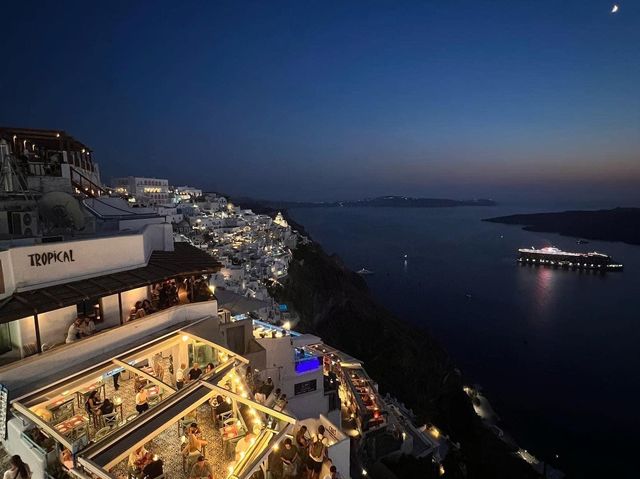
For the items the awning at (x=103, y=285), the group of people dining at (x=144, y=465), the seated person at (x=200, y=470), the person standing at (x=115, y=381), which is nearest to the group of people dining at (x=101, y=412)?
the group of people dining at (x=144, y=465)

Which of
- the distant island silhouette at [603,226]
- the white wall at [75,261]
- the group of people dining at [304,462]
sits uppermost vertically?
the white wall at [75,261]

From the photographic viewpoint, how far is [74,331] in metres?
8.22

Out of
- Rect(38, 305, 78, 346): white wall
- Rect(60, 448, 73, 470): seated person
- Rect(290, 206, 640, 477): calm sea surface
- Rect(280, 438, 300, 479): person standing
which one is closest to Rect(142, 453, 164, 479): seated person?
Rect(60, 448, 73, 470): seated person

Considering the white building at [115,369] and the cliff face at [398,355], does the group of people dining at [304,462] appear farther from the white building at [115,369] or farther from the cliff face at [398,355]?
the cliff face at [398,355]

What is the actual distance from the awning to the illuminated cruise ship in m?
109

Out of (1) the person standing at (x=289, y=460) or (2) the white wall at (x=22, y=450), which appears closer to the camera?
(2) the white wall at (x=22, y=450)

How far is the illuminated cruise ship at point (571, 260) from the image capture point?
91.4 metres

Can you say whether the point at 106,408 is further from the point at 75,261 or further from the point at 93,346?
the point at 75,261

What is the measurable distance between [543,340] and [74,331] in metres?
59.5

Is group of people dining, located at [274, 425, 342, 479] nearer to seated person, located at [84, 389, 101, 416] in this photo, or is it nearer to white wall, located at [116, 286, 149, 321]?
seated person, located at [84, 389, 101, 416]

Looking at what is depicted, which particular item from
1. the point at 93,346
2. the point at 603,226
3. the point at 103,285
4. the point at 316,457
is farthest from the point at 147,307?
the point at 603,226

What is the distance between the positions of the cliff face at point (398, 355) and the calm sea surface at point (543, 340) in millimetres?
4566

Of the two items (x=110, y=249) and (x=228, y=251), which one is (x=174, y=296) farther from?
(x=228, y=251)

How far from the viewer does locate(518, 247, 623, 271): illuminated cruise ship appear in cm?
9138
